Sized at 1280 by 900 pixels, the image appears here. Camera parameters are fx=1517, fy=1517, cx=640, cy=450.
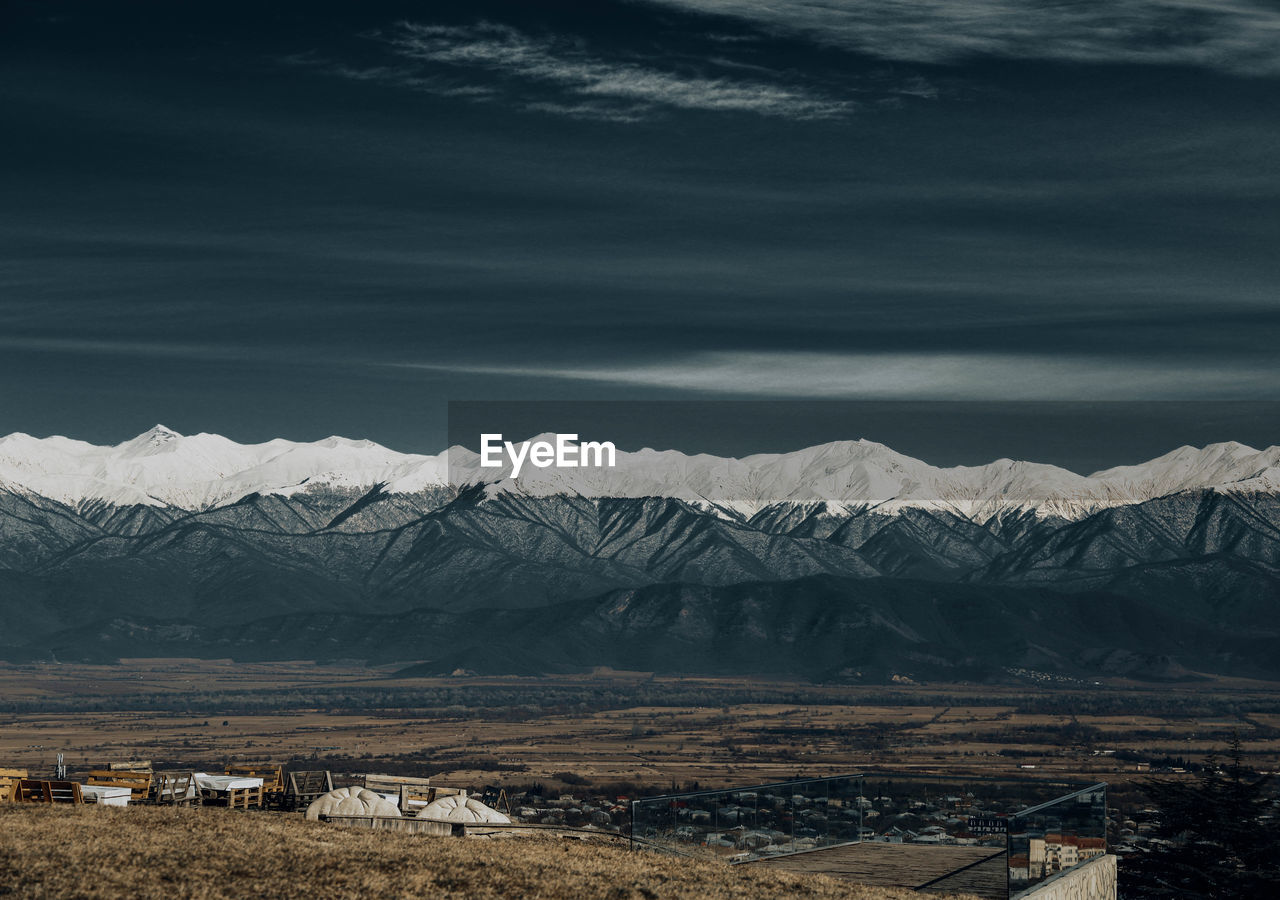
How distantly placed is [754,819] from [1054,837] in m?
8.20

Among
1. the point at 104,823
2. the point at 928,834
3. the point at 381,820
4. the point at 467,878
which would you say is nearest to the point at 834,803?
the point at 928,834

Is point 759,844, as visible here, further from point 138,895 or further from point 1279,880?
point 1279,880

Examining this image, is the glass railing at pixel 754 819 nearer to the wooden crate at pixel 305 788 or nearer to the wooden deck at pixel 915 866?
the wooden deck at pixel 915 866

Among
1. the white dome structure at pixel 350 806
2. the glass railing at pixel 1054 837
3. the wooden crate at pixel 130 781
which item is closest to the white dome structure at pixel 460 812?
the white dome structure at pixel 350 806

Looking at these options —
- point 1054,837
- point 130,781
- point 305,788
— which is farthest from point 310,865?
point 305,788

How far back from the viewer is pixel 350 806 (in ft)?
143

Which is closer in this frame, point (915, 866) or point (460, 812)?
point (915, 866)

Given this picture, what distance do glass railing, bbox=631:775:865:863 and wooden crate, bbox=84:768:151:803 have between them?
17.7 meters

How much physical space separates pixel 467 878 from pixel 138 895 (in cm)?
706

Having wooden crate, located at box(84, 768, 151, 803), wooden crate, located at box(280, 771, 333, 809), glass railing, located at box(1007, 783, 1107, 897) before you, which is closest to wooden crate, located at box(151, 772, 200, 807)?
wooden crate, located at box(84, 768, 151, 803)

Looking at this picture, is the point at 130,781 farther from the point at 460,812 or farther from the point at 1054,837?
the point at 1054,837

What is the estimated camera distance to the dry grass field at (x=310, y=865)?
30047mm

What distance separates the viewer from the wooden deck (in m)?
39.8

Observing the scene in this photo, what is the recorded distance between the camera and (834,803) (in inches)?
1866
